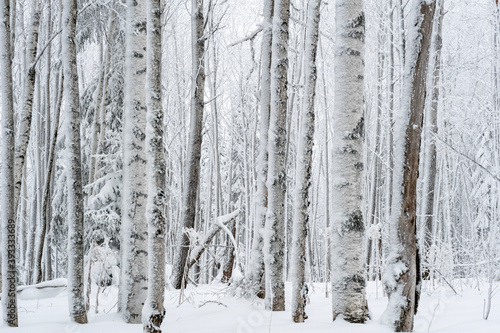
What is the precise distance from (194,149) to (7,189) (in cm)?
331

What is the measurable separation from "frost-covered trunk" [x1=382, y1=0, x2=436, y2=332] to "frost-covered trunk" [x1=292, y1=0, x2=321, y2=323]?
3.13ft

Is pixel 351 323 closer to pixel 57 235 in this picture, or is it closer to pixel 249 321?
pixel 249 321

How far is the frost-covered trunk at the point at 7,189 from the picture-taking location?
3793 mm

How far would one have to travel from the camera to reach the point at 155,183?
3160 millimetres

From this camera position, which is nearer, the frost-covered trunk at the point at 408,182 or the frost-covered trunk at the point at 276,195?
the frost-covered trunk at the point at 408,182

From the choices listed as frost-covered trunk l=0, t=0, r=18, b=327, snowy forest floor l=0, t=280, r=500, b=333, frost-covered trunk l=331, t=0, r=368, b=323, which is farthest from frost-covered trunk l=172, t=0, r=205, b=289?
frost-covered trunk l=331, t=0, r=368, b=323

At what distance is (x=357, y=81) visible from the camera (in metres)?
3.36

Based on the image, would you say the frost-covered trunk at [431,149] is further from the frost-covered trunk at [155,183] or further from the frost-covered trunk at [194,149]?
the frost-covered trunk at [155,183]

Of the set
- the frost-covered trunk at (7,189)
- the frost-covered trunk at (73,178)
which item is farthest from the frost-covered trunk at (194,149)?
the frost-covered trunk at (7,189)

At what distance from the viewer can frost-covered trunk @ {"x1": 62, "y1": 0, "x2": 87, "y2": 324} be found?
12.5 ft

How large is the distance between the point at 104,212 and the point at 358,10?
8.21 meters

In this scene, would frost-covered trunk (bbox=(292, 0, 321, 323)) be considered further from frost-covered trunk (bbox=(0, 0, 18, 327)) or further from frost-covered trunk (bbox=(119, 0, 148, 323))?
frost-covered trunk (bbox=(0, 0, 18, 327))

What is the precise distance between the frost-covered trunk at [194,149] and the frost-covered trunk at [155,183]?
3413 mm

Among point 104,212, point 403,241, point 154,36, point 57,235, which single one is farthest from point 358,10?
point 57,235
